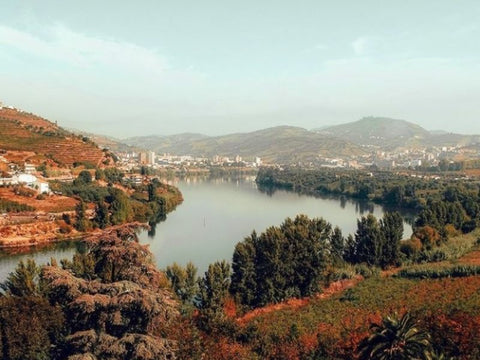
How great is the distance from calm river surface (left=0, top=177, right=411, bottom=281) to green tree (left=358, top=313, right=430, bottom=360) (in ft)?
69.3

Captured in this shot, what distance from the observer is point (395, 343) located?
36.6 feet

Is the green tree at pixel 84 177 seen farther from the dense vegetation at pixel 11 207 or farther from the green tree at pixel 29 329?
the green tree at pixel 29 329

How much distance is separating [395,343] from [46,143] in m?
77.1

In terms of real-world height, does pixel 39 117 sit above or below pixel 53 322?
above

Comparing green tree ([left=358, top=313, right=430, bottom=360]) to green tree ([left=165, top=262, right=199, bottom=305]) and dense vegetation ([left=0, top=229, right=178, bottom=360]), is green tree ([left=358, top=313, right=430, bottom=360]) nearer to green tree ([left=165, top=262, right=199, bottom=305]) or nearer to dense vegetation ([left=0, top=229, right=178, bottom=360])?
dense vegetation ([left=0, top=229, right=178, bottom=360])

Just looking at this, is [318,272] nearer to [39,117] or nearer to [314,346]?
[314,346]

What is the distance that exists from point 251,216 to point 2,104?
288ft

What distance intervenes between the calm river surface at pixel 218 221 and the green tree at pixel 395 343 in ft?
69.3

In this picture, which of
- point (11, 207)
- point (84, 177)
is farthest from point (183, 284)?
point (84, 177)

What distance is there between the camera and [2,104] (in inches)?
4496

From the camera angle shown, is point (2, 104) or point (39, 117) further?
point (2, 104)

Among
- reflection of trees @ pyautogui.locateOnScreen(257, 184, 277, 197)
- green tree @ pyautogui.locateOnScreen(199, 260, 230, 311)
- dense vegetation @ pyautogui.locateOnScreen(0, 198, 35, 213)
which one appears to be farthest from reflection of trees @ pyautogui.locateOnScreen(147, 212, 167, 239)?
reflection of trees @ pyautogui.locateOnScreen(257, 184, 277, 197)

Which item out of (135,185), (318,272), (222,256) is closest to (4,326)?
(318,272)

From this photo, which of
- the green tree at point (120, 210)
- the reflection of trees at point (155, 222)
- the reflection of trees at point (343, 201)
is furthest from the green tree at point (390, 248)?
the reflection of trees at point (343, 201)
